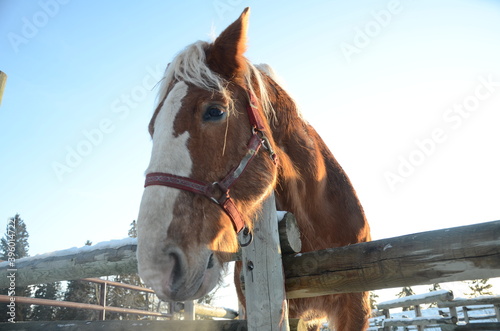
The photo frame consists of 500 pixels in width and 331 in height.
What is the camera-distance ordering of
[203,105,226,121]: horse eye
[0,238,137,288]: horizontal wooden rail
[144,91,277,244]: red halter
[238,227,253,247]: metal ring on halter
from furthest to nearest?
[0,238,137,288]: horizontal wooden rail < [203,105,226,121]: horse eye < [238,227,253,247]: metal ring on halter < [144,91,277,244]: red halter

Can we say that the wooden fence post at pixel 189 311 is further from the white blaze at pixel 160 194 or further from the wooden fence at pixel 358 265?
the white blaze at pixel 160 194

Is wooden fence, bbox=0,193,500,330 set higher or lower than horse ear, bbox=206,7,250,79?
lower

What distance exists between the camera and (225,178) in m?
1.94

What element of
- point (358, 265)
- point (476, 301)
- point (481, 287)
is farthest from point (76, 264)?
point (481, 287)

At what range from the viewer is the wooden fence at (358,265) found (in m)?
1.38

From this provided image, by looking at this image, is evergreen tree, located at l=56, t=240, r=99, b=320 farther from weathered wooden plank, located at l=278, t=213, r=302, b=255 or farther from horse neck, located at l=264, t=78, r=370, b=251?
weathered wooden plank, located at l=278, t=213, r=302, b=255

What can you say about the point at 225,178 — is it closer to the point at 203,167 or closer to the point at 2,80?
the point at 203,167

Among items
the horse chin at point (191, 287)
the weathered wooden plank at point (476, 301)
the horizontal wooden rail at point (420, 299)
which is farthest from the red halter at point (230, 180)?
the weathered wooden plank at point (476, 301)

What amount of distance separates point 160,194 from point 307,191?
4.75 ft

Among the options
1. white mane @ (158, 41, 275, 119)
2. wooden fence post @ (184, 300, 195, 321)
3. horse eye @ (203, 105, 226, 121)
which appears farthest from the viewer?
wooden fence post @ (184, 300, 195, 321)

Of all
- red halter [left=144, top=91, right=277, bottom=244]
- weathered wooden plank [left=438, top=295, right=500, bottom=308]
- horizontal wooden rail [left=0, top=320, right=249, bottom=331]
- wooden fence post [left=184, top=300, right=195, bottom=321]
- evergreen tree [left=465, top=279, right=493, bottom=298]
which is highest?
red halter [left=144, top=91, right=277, bottom=244]

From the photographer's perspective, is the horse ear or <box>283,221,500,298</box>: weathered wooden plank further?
the horse ear

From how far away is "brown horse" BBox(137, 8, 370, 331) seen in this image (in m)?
1.62

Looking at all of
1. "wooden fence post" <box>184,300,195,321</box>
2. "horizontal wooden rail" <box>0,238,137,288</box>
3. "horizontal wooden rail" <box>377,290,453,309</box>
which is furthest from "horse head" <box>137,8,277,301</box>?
"horizontal wooden rail" <box>377,290,453,309</box>
